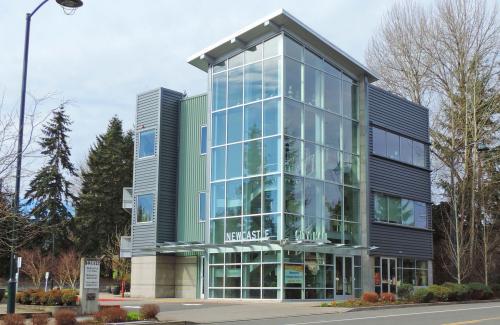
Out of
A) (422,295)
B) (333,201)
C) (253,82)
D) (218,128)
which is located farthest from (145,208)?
(422,295)

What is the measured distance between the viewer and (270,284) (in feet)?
102

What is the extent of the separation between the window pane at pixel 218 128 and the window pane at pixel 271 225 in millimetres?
5456

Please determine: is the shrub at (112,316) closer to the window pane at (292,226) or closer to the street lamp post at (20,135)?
the street lamp post at (20,135)

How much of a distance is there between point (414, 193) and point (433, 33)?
13.7 m

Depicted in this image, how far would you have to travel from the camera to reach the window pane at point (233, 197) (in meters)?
33.3

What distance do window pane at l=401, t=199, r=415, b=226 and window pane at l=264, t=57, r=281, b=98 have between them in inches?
486

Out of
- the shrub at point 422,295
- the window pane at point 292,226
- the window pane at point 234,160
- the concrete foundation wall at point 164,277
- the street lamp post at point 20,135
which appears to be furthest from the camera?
the concrete foundation wall at point 164,277

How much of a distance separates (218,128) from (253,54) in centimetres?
446

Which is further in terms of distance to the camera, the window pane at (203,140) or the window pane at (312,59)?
the window pane at (203,140)

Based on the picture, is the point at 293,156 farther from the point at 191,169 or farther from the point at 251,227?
the point at 191,169

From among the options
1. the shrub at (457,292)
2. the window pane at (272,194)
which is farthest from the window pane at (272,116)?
the shrub at (457,292)

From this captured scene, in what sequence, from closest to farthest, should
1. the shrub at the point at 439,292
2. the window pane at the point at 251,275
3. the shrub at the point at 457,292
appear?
the shrub at the point at 439,292, the window pane at the point at 251,275, the shrub at the point at 457,292

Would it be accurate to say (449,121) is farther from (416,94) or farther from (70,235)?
(70,235)

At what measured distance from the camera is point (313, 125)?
34.2m
